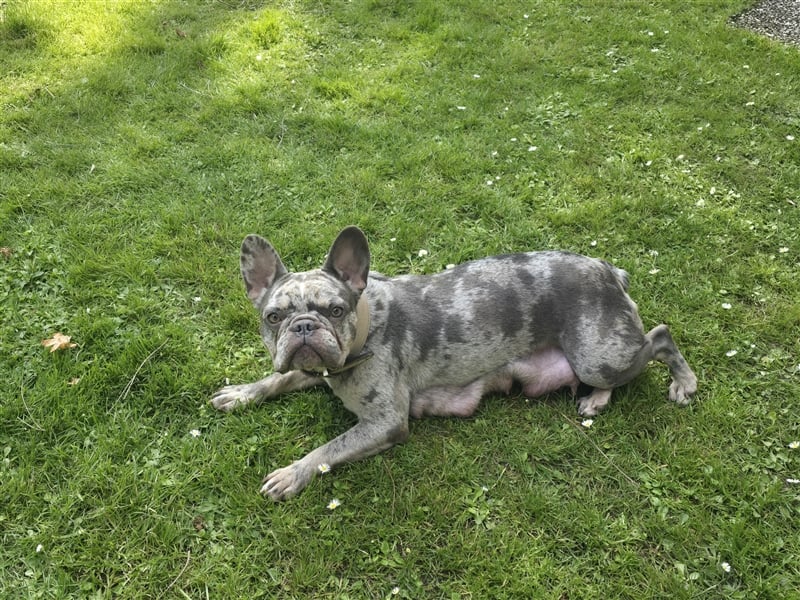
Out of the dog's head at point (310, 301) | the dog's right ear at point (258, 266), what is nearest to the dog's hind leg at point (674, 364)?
the dog's head at point (310, 301)

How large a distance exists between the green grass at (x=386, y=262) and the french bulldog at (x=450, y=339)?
190 millimetres

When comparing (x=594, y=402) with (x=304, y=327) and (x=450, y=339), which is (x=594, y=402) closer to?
(x=450, y=339)

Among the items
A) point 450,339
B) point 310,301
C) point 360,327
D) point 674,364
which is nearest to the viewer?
point 310,301

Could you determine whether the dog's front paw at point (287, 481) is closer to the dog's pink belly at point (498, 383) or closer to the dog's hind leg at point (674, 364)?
the dog's pink belly at point (498, 383)

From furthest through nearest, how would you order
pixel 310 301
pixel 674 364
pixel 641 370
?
1. pixel 674 364
2. pixel 641 370
3. pixel 310 301

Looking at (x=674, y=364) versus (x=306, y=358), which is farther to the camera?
(x=674, y=364)

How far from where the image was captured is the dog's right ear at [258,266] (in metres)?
4.40

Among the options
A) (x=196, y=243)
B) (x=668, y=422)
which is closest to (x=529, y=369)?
(x=668, y=422)

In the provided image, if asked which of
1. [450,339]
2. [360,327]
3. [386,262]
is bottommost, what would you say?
[386,262]

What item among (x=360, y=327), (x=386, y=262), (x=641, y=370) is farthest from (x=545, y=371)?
(x=386, y=262)

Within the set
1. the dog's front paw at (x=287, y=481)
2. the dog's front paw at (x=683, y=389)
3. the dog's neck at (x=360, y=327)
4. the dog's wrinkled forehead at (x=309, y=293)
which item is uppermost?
the dog's wrinkled forehead at (x=309, y=293)

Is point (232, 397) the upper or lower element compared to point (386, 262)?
lower

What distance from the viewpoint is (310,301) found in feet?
13.6

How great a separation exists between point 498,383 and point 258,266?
2.15m
